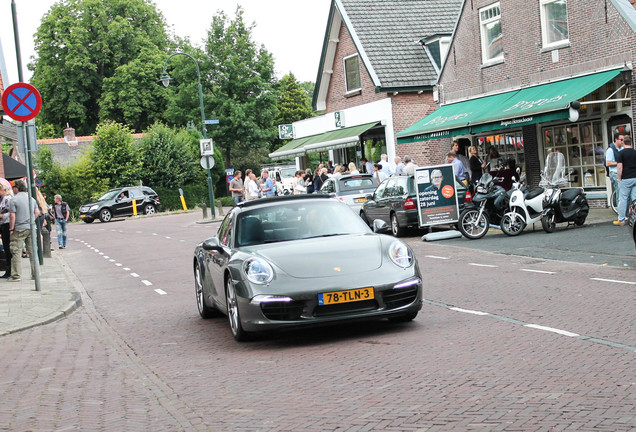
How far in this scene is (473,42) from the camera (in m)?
26.5

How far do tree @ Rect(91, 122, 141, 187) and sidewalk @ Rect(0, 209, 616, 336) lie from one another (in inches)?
1409

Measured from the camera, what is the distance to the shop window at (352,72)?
115ft

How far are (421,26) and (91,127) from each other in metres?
43.4

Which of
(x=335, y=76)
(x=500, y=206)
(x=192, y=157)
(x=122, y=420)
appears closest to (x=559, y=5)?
(x=500, y=206)

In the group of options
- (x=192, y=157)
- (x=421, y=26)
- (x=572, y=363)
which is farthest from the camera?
(x=192, y=157)

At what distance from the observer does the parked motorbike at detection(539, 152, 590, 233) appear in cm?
1698

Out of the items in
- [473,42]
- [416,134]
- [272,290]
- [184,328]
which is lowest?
[184,328]

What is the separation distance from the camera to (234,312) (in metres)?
7.84

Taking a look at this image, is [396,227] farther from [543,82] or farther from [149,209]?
[149,209]

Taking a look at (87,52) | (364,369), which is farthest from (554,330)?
(87,52)

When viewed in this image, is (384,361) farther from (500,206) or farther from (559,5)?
(559,5)

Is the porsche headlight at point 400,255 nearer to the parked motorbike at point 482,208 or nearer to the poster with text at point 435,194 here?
the parked motorbike at point 482,208

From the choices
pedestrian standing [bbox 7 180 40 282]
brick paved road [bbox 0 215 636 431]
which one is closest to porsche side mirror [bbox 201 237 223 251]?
brick paved road [bbox 0 215 636 431]

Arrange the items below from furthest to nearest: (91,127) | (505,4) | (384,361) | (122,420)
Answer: (91,127), (505,4), (384,361), (122,420)
